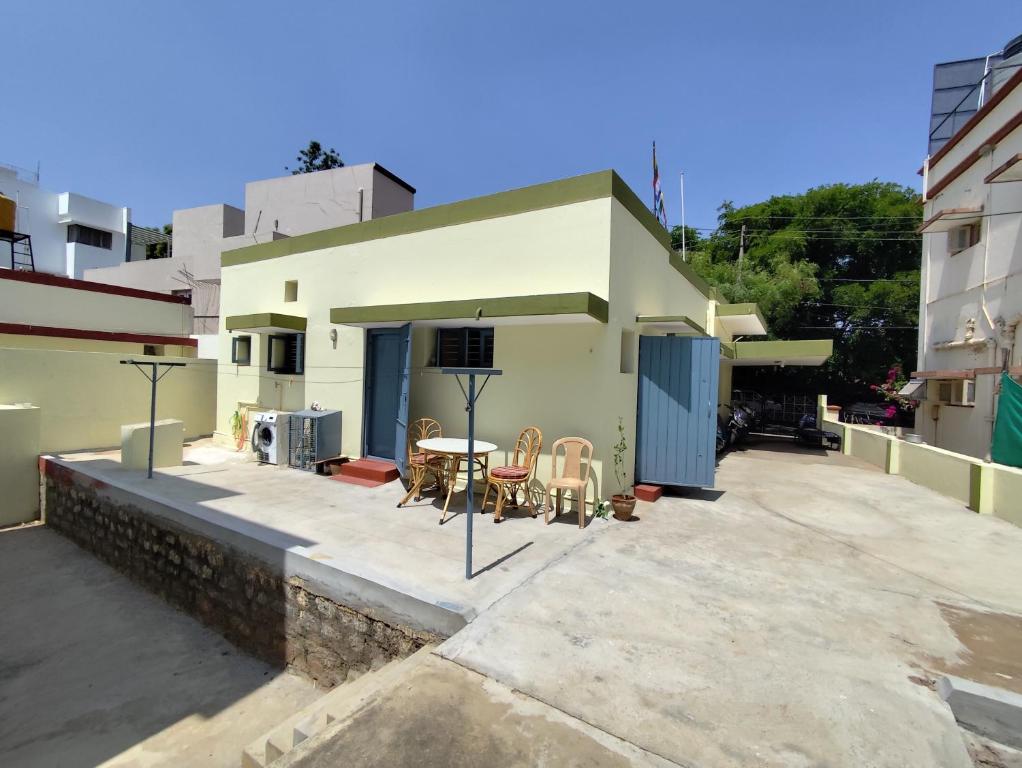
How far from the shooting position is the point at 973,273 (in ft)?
37.5

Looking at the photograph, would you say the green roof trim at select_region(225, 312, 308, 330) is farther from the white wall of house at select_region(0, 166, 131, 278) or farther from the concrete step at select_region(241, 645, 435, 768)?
the white wall of house at select_region(0, 166, 131, 278)

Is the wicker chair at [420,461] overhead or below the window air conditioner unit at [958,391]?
below

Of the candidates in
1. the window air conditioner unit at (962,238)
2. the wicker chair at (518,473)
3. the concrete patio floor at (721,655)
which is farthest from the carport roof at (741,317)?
the wicker chair at (518,473)

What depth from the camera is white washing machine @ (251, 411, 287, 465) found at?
330 inches

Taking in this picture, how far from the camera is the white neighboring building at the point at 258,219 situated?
15172mm

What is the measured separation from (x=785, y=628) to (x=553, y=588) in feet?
5.54

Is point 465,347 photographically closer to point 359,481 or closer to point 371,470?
point 371,470

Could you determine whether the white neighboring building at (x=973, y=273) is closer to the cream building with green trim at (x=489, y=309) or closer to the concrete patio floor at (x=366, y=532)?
the cream building with green trim at (x=489, y=309)

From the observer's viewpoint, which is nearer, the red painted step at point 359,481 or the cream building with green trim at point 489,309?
the cream building with green trim at point 489,309

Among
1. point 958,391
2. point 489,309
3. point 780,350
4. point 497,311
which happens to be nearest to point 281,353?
point 489,309

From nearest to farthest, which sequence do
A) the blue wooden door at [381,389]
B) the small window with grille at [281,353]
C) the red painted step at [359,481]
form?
1. the red painted step at [359,481]
2. the blue wooden door at [381,389]
3. the small window with grille at [281,353]

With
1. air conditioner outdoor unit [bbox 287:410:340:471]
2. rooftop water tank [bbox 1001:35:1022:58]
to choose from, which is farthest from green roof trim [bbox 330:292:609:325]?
rooftop water tank [bbox 1001:35:1022:58]

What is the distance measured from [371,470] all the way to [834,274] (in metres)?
26.3

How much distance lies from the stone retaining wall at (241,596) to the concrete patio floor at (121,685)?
0.25 metres
